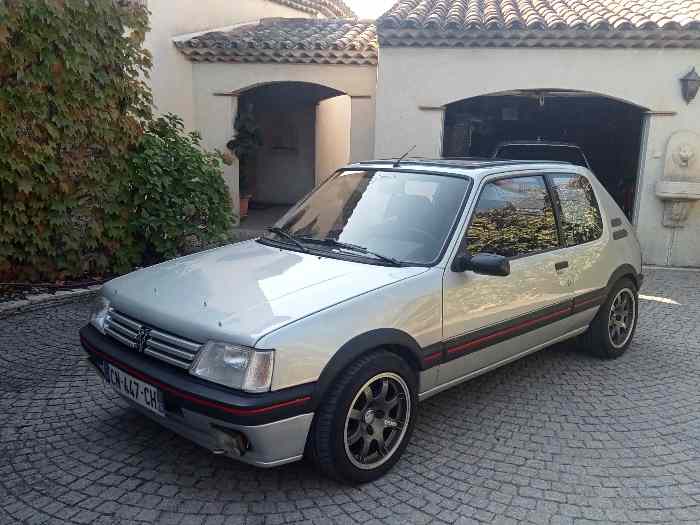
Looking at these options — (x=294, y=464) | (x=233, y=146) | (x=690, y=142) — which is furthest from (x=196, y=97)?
(x=294, y=464)

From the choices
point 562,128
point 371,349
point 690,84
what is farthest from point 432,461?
point 562,128

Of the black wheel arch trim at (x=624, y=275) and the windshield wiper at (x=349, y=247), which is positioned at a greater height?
the windshield wiper at (x=349, y=247)

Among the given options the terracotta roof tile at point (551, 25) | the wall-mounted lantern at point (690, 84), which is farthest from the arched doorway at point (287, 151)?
the wall-mounted lantern at point (690, 84)

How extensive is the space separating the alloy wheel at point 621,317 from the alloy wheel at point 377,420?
8.87ft

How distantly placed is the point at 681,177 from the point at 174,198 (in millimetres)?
7450

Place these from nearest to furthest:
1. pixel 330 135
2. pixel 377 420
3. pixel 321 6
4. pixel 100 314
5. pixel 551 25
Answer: pixel 377 420 → pixel 100 314 → pixel 551 25 → pixel 330 135 → pixel 321 6

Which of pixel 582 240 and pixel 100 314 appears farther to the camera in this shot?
pixel 582 240

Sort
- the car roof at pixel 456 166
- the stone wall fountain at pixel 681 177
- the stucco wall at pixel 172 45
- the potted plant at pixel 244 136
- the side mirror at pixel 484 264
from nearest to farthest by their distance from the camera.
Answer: the side mirror at pixel 484 264
the car roof at pixel 456 166
the stone wall fountain at pixel 681 177
the stucco wall at pixel 172 45
the potted plant at pixel 244 136

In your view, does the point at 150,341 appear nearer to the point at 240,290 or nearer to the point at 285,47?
the point at 240,290

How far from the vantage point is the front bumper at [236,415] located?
9.09 ft

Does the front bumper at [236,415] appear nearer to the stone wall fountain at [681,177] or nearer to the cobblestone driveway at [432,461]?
the cobblestone driveway at [432,461]

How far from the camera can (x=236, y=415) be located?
9.04ft

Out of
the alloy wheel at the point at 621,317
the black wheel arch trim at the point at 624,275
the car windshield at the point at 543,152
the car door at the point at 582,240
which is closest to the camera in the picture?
the car door at the point at 582,240

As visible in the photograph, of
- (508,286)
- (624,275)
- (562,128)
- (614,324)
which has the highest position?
(562,128)
